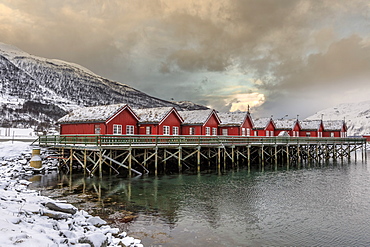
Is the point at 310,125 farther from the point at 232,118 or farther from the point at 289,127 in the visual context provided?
the point at 232,118

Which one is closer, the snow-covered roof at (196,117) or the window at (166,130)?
the window at (166,130)

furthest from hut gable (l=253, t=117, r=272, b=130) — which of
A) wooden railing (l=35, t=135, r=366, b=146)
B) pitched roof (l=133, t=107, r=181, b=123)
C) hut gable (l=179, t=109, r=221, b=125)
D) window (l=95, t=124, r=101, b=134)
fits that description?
window (l=95, t=124, r=101, b=134)

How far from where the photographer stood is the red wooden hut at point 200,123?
129 ft

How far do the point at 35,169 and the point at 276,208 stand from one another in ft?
76.4

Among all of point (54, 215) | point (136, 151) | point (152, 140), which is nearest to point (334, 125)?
point (136, 151)

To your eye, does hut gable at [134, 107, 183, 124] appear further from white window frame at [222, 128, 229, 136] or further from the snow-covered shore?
the snow-covered shore

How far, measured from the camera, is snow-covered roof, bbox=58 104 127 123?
31.6 meters

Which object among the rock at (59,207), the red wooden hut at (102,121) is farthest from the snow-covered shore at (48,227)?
the red wooden hut at (102,121)

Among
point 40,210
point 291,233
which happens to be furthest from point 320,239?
point 40,210

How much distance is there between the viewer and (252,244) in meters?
10.7

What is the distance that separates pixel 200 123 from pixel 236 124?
713cm

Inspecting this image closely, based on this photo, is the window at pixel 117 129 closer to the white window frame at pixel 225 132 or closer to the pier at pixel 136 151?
the pier at pixel 136 151

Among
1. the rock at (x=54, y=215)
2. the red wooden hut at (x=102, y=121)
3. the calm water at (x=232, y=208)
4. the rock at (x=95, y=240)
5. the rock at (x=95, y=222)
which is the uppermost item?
the red wooden hut at (x=102, y=121)

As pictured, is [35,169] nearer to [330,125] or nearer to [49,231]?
[49,231]
